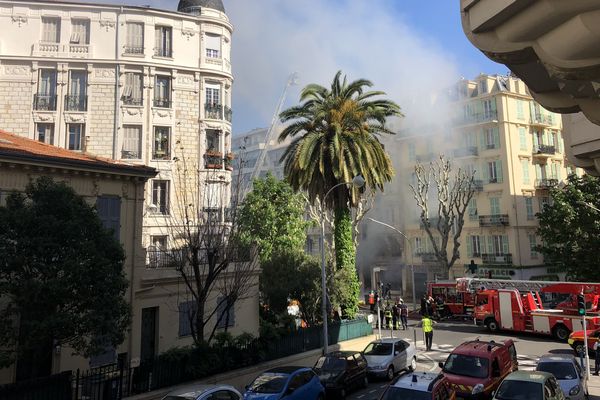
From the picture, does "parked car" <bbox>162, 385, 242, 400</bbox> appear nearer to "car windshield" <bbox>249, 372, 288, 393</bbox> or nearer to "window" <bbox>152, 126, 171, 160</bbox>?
"car windshield" <bbox>249, 372, 288, 393</bbox>

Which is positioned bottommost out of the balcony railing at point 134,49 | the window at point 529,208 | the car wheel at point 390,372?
the car wheel at point 390,372

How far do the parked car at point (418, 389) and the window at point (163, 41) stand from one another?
2687 cm

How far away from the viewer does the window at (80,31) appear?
3052 centimetres

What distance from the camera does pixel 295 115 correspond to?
90.5ft

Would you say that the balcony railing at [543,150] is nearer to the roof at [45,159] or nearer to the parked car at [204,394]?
the roof at [45,159]

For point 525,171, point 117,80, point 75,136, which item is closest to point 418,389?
point 117,80

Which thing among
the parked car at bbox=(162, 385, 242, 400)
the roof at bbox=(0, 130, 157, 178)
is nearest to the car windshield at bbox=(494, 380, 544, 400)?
the parked car at bbox=(162, 385, 242, 400)

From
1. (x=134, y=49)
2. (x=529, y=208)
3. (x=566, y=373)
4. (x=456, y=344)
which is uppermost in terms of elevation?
(x=134, y=49)

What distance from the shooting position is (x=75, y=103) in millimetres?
30141

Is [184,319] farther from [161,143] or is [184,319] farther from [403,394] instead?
[161,143]

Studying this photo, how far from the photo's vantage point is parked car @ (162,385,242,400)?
37.3 ft

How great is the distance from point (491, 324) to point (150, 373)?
2420 cm

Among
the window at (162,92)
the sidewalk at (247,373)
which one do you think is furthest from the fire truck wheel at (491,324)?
the window at (162,92)

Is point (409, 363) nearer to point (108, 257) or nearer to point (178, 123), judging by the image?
point (108, 257)
